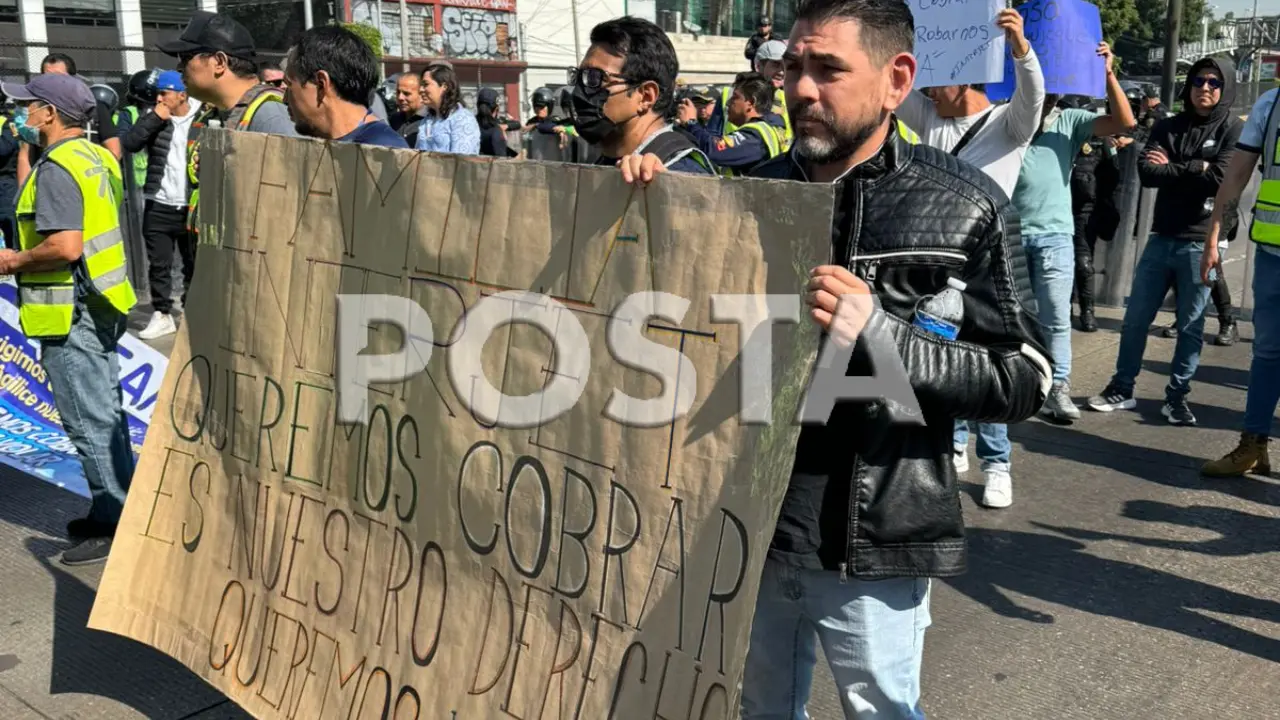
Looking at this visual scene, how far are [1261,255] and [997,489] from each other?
1415 mm

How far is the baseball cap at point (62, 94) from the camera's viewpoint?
13.8 feet

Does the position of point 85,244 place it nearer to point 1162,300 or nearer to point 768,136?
point 768,136

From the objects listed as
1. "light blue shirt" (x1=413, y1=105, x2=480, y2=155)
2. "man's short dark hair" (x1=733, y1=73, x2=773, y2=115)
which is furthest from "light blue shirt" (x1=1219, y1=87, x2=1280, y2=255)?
"light blue shirt" (x1=413, y1=105, x2=480, y2=155)

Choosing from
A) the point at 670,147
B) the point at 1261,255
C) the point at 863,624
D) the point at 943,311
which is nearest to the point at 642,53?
the point at 670,147

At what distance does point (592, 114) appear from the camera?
116 inches

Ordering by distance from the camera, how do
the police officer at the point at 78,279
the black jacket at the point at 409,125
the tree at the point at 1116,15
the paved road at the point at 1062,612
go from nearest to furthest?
the paved road at the point at 1062,612 → the police officer at the point at 78,279 → the black jacket at the point at 409,125 → the tree at the point at 1116,15

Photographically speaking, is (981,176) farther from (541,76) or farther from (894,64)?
(541,76)

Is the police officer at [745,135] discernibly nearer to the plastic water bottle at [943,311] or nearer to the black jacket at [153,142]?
the plastic water bottle at [943,311]

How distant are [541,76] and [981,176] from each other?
43111 mm

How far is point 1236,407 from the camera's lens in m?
6.29

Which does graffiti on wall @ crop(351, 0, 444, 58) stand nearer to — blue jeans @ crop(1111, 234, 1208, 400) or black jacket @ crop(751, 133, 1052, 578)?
blue jeans @ crop(1111, 234, 1208, 400)

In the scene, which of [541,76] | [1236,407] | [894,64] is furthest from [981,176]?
[541,76]

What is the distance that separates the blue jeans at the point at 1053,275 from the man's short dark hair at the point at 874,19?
3360 mm

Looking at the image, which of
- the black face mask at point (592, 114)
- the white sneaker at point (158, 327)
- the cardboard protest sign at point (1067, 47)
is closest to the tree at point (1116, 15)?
the white sneaker at point (158, 327)
